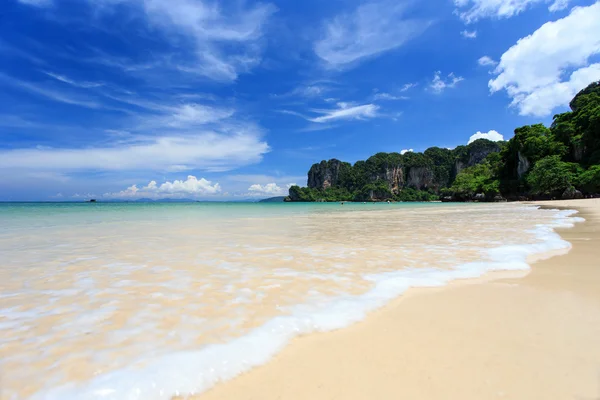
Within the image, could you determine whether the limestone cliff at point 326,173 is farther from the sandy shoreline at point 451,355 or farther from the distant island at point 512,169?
the sandy shoreline at point 451,355

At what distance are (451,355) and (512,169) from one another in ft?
256

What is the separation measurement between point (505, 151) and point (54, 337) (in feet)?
270

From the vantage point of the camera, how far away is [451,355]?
1.94 m

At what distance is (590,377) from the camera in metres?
1.66

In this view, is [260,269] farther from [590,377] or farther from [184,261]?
[590,377]

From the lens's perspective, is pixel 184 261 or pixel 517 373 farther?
pixel 184 261

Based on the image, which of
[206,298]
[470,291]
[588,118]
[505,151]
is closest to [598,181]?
[588,118]

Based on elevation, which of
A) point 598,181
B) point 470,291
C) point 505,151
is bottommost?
point 470,291

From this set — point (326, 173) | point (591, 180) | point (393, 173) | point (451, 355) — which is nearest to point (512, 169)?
point (591, 180)

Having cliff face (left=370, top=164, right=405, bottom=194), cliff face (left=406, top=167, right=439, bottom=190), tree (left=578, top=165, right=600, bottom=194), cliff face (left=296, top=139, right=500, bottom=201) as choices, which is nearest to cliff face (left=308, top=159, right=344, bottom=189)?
cliff face (left=296, top=139, right=500, bottom=201)

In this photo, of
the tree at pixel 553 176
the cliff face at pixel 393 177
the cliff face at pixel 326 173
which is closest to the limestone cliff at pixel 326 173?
the cliff face at pixel 326 173

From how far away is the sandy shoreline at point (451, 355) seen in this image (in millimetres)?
1616

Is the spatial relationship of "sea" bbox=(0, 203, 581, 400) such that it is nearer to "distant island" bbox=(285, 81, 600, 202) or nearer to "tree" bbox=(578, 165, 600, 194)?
"tree" bbox=(578, 165, 600, 194)

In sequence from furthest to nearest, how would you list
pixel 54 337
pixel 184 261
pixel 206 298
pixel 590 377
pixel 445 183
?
pixel 445 183, pixel 184 261, pixel 206 298, pixel 54 337, pixel 590 377
